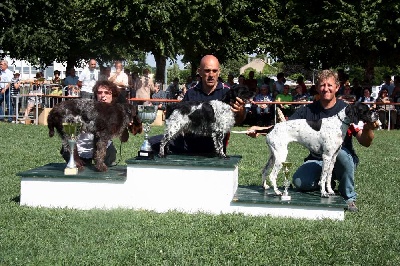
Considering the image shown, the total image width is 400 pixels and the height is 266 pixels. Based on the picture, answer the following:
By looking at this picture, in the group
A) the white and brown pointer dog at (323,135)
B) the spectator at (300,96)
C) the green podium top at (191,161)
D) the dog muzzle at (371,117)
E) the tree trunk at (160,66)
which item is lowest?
the green podium top at (191,161)

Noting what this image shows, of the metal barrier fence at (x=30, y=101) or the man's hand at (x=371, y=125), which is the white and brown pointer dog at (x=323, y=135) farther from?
the metal barrier fence at (x=30, y=101)

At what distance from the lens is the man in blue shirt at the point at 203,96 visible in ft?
23.4

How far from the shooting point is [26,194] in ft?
21.7

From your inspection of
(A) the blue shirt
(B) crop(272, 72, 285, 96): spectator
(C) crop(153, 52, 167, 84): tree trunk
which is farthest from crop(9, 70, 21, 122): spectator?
(A) the blue shirt

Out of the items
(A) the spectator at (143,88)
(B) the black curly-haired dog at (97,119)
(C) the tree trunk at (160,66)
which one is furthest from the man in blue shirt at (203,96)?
(C) the tree trunk at (160,66)

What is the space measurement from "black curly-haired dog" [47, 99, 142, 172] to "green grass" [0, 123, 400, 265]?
0.85 metres

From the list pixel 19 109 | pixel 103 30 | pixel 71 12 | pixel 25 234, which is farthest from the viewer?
pixel 71 12

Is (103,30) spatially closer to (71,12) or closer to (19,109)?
(71,12)

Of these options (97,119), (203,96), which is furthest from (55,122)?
(203,96)

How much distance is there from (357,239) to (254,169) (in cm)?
447

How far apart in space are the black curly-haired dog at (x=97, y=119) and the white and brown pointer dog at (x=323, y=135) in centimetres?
161

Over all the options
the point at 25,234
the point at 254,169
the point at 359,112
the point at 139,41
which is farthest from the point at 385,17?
the point at 25,234

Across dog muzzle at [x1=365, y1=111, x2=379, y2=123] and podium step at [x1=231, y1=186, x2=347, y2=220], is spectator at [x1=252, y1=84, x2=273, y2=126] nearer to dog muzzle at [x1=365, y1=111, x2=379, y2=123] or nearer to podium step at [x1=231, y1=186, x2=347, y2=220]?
dog muzzle at [x1=365, y1=111, x2=379, y2=123]

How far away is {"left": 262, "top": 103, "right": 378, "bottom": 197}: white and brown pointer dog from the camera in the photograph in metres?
6.38
